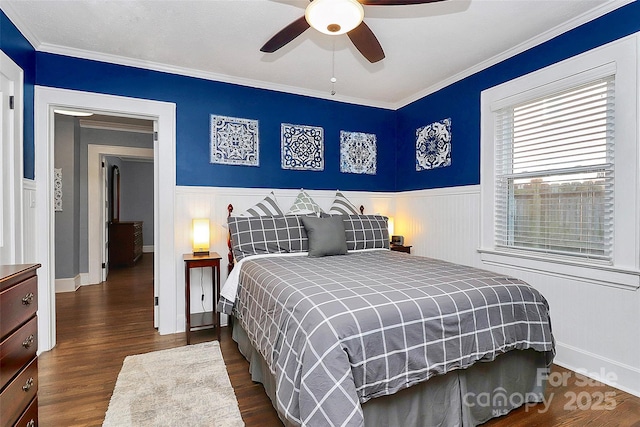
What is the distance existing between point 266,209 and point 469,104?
2404mm

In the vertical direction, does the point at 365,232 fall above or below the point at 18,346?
above

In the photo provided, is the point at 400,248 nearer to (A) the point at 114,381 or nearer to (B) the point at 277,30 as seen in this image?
(B) the point at 277,30

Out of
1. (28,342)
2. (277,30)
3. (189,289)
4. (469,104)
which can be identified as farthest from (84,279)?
(469,104)

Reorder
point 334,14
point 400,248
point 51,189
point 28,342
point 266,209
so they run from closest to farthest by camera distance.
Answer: point 28,342 → point 334,14 → point 51,189 → point 266,209 → point 400,248

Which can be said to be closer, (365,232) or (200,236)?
(200,236)

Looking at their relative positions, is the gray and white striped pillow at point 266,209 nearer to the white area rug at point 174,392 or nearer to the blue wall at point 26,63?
the white area rug at point 174,392

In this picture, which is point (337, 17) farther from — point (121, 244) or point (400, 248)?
point (121, 244)

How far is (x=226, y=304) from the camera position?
2.74 meters

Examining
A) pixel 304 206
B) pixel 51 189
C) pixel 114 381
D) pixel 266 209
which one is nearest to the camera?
pixel 114 381

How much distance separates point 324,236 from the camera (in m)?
3.01

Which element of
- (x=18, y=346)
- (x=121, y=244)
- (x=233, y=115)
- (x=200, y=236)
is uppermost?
(x=233, y=115)

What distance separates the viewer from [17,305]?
4.73ft

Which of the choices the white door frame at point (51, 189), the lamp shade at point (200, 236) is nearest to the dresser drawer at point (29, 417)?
the white door frame at point (51, 189)

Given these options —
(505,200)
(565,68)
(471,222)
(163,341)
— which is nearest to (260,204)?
(163,341)
